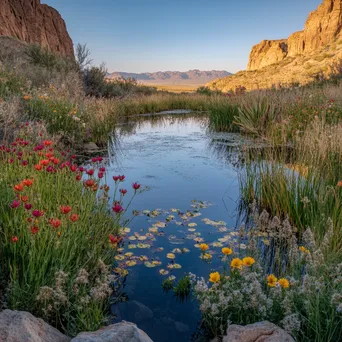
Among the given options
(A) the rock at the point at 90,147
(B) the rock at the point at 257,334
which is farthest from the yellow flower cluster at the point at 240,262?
(A) the rock at the point at 90,147

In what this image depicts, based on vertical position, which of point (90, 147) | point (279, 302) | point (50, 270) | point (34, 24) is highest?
point (34, 24)

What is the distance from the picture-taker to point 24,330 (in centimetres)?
189

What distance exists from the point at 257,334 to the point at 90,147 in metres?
9.02

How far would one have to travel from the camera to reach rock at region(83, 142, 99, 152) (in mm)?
10262

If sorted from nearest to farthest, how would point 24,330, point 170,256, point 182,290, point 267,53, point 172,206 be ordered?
point 24,330 → point 182,290 → point 170,256 → point 172,206 → point 267,53

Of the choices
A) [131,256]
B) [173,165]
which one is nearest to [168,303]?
[131,256]

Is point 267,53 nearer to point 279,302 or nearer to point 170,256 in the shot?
point 170,256

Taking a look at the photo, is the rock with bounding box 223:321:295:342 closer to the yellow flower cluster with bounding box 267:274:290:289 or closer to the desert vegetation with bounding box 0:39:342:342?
the desert vegetation with bounding box 0:39:342:342

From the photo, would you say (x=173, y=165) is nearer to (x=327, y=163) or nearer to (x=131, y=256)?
(x=327, y=163)

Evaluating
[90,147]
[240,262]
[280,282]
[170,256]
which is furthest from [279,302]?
[90,147]

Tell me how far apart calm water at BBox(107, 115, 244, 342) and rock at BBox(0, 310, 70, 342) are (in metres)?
1.06

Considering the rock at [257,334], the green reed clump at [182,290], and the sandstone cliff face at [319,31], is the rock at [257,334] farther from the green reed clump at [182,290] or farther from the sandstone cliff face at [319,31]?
the sandstone cliff face at [319,31]

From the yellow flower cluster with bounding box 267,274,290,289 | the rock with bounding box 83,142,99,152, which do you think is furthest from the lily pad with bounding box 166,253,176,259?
the rock with bounding box 83,142,99,152

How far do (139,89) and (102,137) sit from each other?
20.5 m
